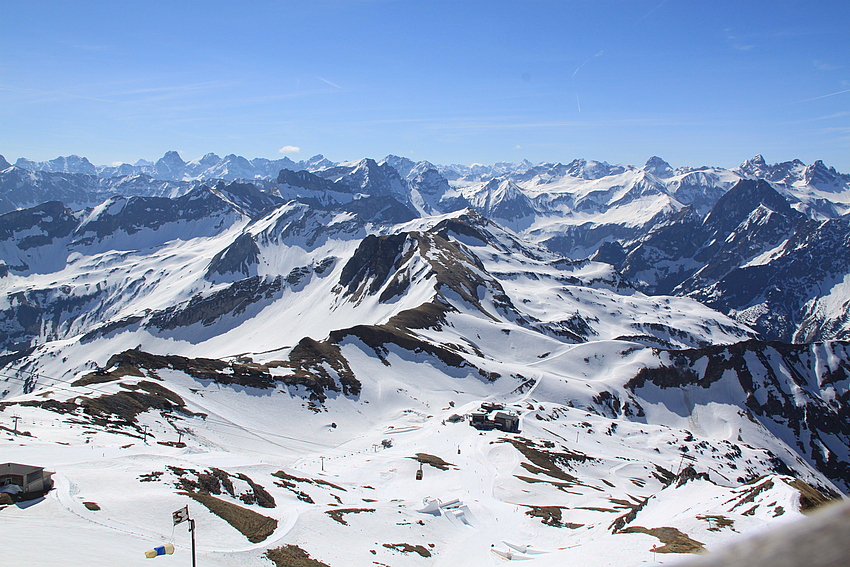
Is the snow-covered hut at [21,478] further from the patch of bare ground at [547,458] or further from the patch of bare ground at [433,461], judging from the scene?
the patch of bare ground at [547,458]

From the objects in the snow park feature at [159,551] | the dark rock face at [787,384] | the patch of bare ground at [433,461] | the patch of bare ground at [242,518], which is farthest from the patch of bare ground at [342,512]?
the dark rock face at [787,384]

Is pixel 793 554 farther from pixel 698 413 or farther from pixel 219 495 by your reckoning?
pixel 698 413

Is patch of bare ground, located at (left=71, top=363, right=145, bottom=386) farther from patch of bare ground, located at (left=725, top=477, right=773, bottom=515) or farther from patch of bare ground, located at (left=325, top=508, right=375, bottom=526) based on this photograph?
patch of bare ground, located at (left=725, top=477, right=773, bottom=515)

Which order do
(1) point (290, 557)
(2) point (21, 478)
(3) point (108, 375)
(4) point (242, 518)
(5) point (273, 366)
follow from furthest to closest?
(5) point (273, 366) → (3) point (108, 375) → (4) point (242, 518) → (1) point (290, 557) → (2) point (21, 478)

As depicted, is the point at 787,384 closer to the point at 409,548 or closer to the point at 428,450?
the point at 428,450

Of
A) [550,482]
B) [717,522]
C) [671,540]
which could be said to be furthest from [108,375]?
[717,522]
